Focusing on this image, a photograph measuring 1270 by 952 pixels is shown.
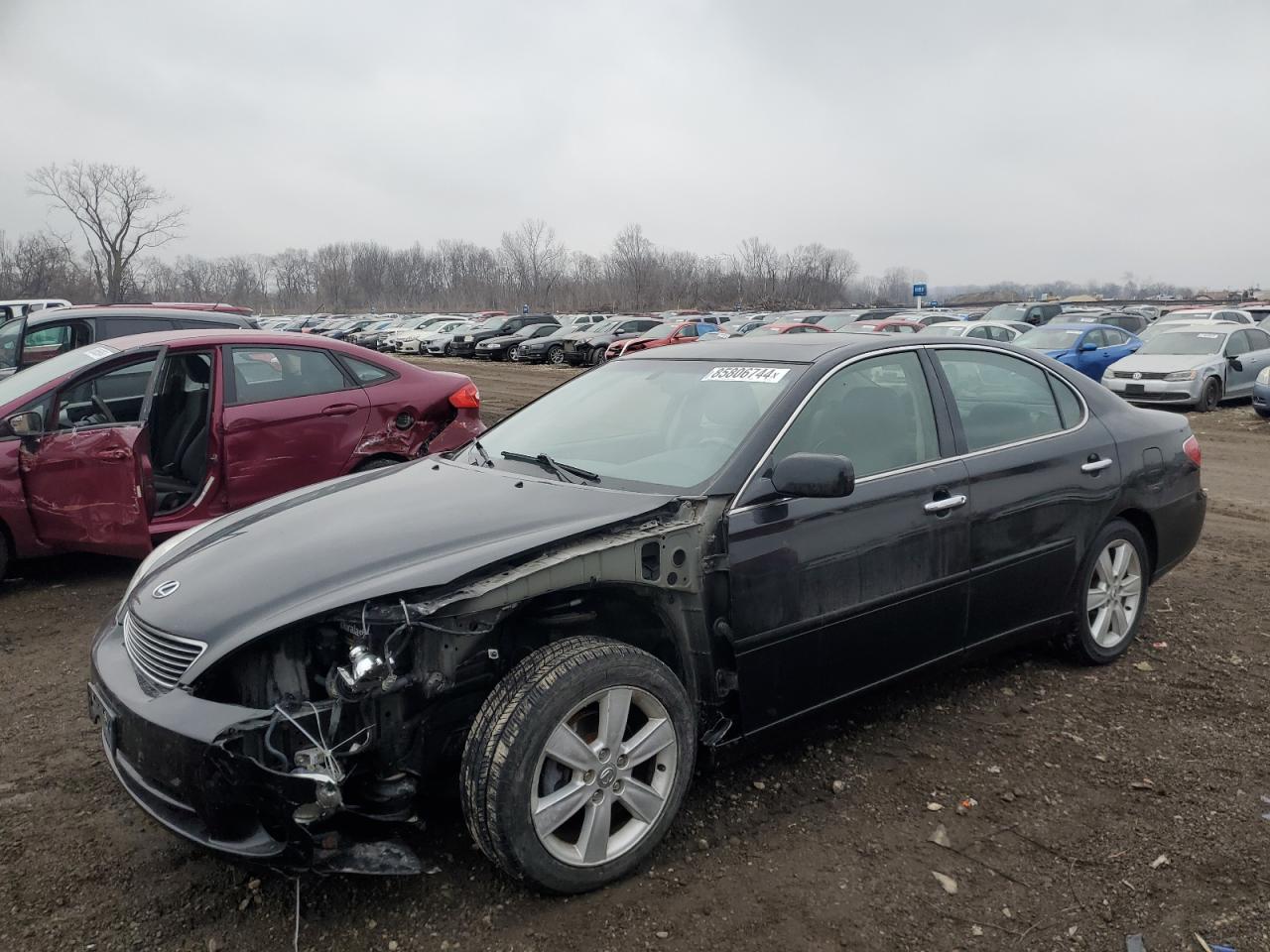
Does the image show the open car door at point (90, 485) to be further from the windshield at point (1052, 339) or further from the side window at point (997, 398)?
the windshield at point (1052, 339)

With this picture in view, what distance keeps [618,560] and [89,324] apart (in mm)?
8318

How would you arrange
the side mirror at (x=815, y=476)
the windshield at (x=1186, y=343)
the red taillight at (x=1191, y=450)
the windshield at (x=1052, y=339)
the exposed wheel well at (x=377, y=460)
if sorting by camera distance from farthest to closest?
1. the windshield at (x=1052, y=339)
2. the windshield at (x=1186, y=343)
3. the exposed wheel well at (x=377, y=460)
4. the red taillight at (x=1191, y=450)
5. the side mirror at (x=815, y=476)

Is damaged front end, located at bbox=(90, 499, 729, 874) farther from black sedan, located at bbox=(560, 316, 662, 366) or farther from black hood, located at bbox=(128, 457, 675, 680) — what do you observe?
black sedan, located at bbox=(560, 316, 662, 366)

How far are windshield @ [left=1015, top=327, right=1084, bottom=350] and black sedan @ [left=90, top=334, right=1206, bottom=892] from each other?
1527cm

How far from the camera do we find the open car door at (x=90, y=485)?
5.70 metres

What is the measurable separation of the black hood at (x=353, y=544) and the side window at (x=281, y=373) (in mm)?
2929

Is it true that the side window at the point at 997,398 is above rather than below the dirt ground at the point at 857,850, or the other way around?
above

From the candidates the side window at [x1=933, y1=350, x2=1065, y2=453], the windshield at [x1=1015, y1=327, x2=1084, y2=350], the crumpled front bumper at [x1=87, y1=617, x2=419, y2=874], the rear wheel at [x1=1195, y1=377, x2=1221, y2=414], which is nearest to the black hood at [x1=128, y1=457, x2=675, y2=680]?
the crumpled front bumper at [x1=87, y1=617, x2=419, y2=874]

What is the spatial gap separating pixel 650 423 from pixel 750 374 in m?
0.45

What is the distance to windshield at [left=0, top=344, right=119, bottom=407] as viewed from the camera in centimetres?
603

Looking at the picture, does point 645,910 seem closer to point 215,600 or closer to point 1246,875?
point 215,600

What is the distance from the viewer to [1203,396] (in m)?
16.2

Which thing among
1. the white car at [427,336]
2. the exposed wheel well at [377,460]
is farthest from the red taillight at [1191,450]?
the white car at [427,336]

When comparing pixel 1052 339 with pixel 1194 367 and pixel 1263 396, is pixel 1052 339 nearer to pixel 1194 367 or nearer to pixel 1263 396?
pixel 1194 367
